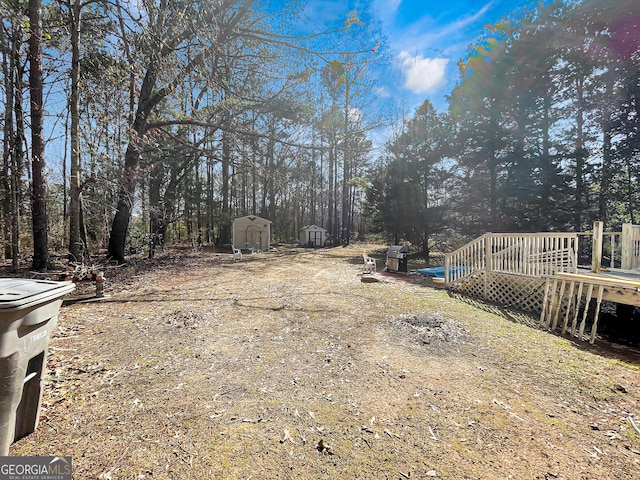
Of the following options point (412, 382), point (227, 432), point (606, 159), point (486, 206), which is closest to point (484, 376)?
point (412, 382)

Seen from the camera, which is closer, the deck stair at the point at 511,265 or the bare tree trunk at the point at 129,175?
the deck stair at the point at 511,265

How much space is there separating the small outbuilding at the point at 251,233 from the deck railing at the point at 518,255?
13.2 m

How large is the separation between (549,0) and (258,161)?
15841 mm

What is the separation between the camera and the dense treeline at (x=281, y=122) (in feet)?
18.9

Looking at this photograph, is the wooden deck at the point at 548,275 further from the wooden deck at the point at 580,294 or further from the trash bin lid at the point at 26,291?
the trash bin lid at the point at 26,291

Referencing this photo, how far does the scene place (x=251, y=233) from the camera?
1889 centimetres

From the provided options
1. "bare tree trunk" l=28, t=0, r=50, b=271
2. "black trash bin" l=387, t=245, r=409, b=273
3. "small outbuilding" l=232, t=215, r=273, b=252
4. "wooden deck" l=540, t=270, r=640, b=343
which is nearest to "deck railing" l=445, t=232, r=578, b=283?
"wooden deck" l=540, t=270, r=640, b=343

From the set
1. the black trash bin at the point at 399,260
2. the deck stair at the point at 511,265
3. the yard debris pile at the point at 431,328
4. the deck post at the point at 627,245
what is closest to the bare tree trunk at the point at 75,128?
the yard debris pile at the point at 431,328

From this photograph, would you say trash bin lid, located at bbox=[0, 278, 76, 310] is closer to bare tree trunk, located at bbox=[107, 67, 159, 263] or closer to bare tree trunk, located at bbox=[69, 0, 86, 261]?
bare tree trunk, located at bbox=[69, 0, 86, 261]

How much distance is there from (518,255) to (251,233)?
15.9 metres

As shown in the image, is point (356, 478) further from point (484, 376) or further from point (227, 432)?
point (484, 376)

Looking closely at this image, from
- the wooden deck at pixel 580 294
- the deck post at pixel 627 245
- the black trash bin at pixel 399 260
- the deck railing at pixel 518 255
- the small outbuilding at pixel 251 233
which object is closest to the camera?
the wooden deck at pixel 580 294

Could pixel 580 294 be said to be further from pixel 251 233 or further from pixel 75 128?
pixel 251 233

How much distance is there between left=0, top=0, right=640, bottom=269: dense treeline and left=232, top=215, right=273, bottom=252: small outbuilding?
1581 millimetres
